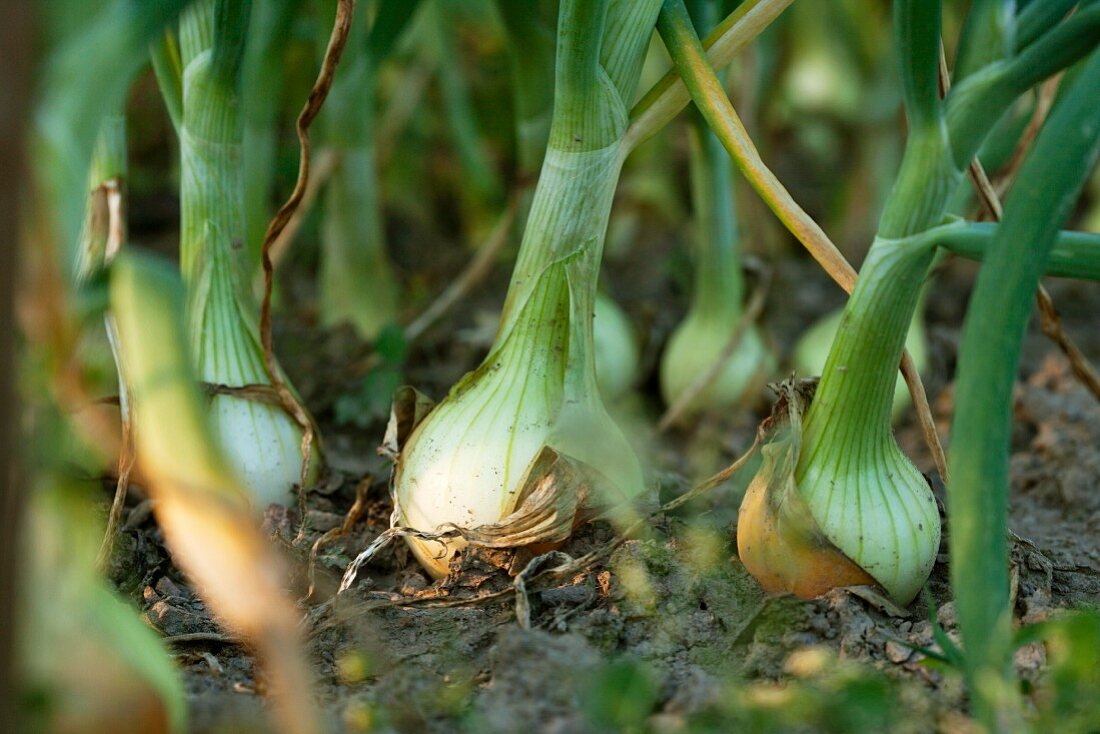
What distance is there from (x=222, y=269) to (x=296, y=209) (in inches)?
4.4

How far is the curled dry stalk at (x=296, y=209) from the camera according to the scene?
99 centimetres

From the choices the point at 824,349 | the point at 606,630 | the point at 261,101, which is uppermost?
the point at 261,101

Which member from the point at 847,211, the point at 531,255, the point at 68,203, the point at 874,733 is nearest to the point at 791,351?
the point at 847,211

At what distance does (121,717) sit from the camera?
601mm

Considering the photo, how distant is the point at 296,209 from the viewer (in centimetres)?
104

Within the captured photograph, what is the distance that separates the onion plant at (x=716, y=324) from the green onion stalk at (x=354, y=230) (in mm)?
458

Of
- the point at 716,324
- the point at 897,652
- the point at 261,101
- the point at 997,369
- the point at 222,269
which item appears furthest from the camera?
the point at 716,324

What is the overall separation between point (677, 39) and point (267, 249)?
0.43m

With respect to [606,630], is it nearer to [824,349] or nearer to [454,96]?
[824,349]

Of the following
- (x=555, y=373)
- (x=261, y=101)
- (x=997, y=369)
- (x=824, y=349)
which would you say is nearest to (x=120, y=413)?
(x=555, y=373)

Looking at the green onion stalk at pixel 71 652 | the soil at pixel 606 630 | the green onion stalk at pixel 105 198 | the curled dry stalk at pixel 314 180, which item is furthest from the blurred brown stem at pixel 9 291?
the curled dry stalk at pixel 314 180

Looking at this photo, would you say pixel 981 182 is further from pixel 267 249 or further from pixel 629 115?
pixel 267 249

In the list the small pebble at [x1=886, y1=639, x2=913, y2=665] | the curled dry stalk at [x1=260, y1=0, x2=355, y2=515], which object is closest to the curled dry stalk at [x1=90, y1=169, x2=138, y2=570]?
the curled dry stalk at [x1=260, y1=0, x2=355, y2=515]

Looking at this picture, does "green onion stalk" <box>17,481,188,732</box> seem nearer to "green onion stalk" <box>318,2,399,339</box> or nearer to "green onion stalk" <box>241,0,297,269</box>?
"green onion stalk" <box>241,0,297,269</box>
